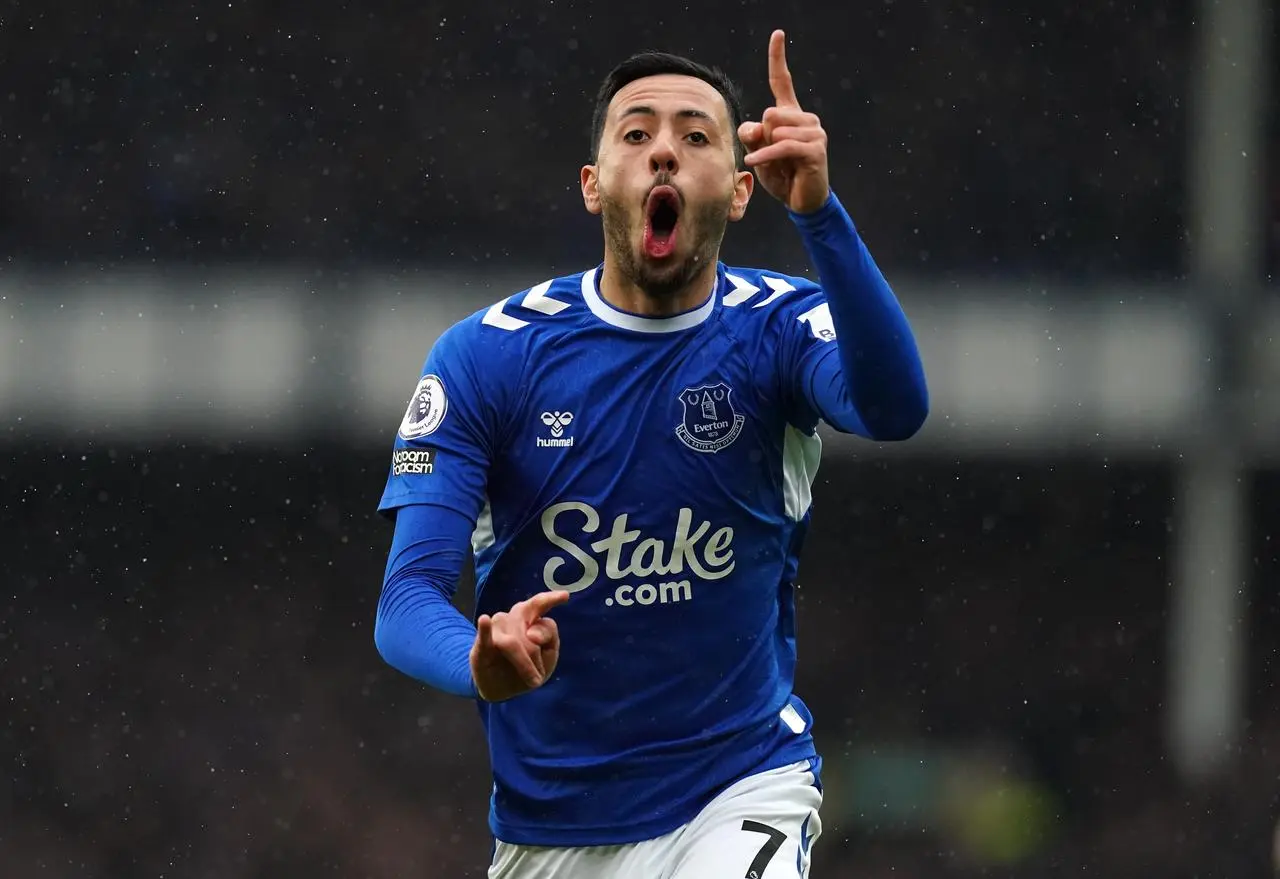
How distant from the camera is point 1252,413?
855cm

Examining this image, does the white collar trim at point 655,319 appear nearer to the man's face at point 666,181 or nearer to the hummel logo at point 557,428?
the man's face at point 666,181

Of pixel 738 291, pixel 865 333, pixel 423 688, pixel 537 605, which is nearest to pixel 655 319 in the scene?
pixel 738 291

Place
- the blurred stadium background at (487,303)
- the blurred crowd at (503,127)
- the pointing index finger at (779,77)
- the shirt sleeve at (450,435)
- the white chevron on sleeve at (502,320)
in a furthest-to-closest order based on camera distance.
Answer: the blurred crowd at (503,127) → the blurred stadium background at (487,303) → the white chevron on sleeve at (502,320) → the shirt sleeve at (450,435) → the pointing index finger at (779,77)

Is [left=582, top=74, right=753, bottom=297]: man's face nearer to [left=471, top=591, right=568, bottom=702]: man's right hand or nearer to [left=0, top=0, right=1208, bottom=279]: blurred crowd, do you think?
[left=471, top=591, right=568, bottom=702]: man's right hand

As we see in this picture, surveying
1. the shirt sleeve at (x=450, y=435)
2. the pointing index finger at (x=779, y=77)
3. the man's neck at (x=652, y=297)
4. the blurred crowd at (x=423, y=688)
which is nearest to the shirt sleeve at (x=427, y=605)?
the shirt sleeve at (x=450, y=435)

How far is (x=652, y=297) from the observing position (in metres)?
3.34

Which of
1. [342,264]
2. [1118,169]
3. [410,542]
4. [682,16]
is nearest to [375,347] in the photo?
[342,264]

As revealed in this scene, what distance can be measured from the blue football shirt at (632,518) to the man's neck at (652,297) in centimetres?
2

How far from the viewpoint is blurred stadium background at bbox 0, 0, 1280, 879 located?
27.6ft

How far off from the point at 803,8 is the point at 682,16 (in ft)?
1.99

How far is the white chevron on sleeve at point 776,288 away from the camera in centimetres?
339

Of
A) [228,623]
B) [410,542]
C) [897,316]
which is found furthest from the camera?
[228,623]

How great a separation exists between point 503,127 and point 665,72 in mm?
5702

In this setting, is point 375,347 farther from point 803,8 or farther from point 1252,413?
point 1252,413
